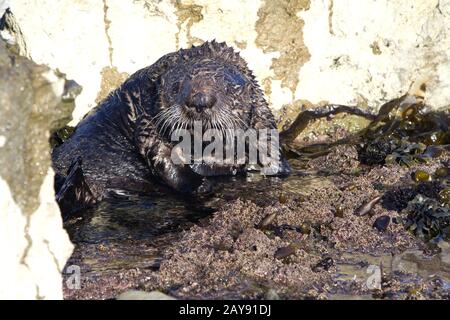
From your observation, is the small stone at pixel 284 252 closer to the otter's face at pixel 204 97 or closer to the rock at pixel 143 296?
the rock at pixel 143 296

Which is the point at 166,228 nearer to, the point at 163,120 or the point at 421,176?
the point at 163,120

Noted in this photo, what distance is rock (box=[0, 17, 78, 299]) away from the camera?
2980mm

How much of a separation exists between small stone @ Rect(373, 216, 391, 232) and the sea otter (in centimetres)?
152

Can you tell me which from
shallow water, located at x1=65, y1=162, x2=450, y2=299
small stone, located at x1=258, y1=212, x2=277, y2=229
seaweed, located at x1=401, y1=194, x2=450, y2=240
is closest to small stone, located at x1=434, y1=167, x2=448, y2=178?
seaweed, located at x1=401, y1=194, x2=450, y2=240

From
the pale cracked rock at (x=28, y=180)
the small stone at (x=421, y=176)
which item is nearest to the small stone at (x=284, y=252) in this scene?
the pale cracked rock at (x=28, y=180)

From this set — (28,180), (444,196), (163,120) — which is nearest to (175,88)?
(163,120)

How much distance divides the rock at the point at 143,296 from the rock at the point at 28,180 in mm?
560

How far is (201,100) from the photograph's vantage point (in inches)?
232

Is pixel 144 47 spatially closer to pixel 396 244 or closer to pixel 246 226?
pixel 246 226

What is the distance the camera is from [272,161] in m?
6.30

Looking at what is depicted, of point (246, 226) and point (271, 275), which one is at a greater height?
point (246, 226)
